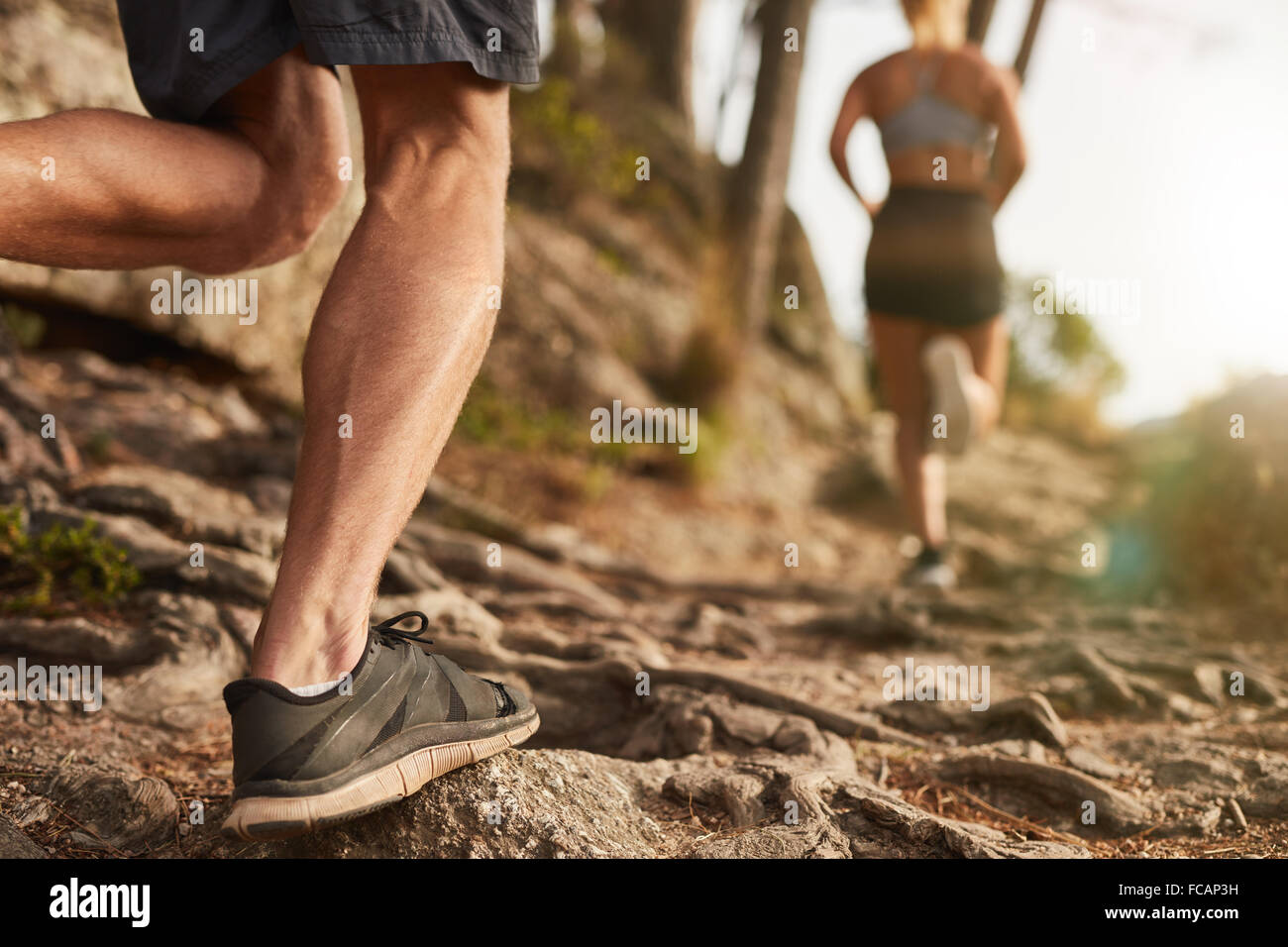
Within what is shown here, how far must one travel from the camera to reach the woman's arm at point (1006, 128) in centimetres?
420

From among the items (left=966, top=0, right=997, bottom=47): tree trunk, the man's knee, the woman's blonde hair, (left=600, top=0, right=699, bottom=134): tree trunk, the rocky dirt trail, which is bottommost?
the rocky dirt trail

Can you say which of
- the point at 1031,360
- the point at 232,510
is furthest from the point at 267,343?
the point at 1031,360

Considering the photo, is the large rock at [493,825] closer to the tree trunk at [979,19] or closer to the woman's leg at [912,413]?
the woman's leg at [912,413]

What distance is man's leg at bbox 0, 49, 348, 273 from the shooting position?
150 centimetres

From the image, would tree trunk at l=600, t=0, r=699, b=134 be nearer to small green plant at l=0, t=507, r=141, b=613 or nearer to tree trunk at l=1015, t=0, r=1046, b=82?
tree trunk at l=1015, t=0, r=1046, b=82

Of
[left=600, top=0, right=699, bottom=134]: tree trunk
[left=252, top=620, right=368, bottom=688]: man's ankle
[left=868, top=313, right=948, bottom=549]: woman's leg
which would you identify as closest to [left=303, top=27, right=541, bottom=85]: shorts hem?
[left=252, top=620, right=368, bottom=688]: man's ankle

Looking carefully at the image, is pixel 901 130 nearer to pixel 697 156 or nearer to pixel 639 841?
pixel 639 841

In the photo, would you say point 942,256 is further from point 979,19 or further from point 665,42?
point 665,42

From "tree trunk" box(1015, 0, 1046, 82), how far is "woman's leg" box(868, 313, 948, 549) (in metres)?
6.29

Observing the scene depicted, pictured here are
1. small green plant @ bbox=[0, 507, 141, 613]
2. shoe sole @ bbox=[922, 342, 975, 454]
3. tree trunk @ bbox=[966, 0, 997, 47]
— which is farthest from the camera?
tree trunk @ bbox=[966, 0, 997, 47]

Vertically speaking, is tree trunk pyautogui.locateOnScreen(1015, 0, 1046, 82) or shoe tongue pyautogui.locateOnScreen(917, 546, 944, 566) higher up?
tree trunk pyautogui.locateOnScreen(1015, 0, 1046, 82)

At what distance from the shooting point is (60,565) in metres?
2.60
